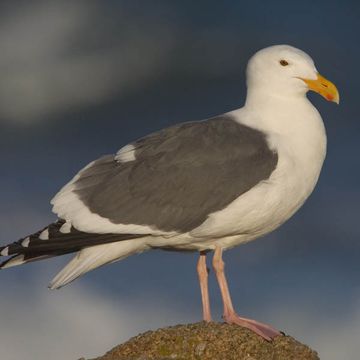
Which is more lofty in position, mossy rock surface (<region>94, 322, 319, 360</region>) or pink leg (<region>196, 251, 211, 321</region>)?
pink leg (<region>196, 251, 211, 321</region>)

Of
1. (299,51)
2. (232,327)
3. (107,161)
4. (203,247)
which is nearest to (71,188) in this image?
(107,161)

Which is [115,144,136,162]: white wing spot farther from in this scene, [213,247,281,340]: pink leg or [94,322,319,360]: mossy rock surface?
[94,322,319,360]: mossy rock surface

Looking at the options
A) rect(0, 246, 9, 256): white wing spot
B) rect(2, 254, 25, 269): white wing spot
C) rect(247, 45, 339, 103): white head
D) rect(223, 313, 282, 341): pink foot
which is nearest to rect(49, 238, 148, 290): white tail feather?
rect(2, 254, 25, 269): white wing spot

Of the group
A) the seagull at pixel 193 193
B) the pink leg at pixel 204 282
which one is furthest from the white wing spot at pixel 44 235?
the pink leg at pixel 204 282

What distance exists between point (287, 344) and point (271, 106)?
10.9 ft

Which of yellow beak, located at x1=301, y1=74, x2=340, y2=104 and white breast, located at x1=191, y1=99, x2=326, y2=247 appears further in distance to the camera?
yellow beak, located at x1=301, y1=74, x2=340, y2=104

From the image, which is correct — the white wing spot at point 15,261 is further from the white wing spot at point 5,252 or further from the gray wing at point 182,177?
the gray wing at point 182,177

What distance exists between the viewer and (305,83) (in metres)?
13.3

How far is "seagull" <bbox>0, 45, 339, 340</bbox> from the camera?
12.2m

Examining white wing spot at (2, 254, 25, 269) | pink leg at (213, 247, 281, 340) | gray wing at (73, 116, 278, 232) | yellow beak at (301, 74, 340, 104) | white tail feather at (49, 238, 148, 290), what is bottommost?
pink leg at (213, 247, 281, 340)

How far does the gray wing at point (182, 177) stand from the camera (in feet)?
40.3

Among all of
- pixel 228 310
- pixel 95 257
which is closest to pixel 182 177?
pixel 95 257

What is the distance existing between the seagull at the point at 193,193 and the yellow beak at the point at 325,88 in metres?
0.01

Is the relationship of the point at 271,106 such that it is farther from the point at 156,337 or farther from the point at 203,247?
the point at 156,337
